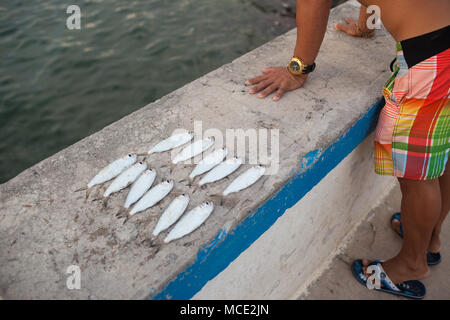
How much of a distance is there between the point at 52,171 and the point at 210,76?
129 cm

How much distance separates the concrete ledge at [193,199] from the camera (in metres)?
1.47

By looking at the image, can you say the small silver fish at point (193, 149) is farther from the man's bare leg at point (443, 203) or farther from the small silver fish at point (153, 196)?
the man's bare leg at point (443, 203)

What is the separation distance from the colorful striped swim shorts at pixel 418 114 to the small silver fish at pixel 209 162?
97 cm

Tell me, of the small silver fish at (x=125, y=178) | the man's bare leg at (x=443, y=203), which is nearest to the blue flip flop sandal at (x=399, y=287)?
the man's bare leg at (x=443, y=203)

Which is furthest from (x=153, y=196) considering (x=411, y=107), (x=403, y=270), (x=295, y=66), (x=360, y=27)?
(x=360, y=27)

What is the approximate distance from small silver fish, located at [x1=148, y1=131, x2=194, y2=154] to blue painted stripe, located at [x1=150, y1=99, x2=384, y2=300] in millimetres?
637

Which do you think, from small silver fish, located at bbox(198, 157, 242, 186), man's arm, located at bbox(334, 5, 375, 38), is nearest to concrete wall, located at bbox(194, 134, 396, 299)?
small silver fish, located at bbox(198, 157, 242, 186)

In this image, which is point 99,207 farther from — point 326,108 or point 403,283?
point 403,283

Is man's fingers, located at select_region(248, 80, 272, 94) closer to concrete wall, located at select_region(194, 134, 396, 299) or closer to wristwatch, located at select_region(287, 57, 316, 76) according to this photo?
wristwatch, located at select_region(287, 57, 316, 76)

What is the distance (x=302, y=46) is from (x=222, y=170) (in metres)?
1.01

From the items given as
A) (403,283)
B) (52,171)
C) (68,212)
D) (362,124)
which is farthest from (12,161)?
(403,283)

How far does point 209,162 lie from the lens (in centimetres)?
192

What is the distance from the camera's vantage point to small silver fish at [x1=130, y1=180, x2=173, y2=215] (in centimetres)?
171

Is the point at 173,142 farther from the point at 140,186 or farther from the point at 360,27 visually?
the point at 360,27
